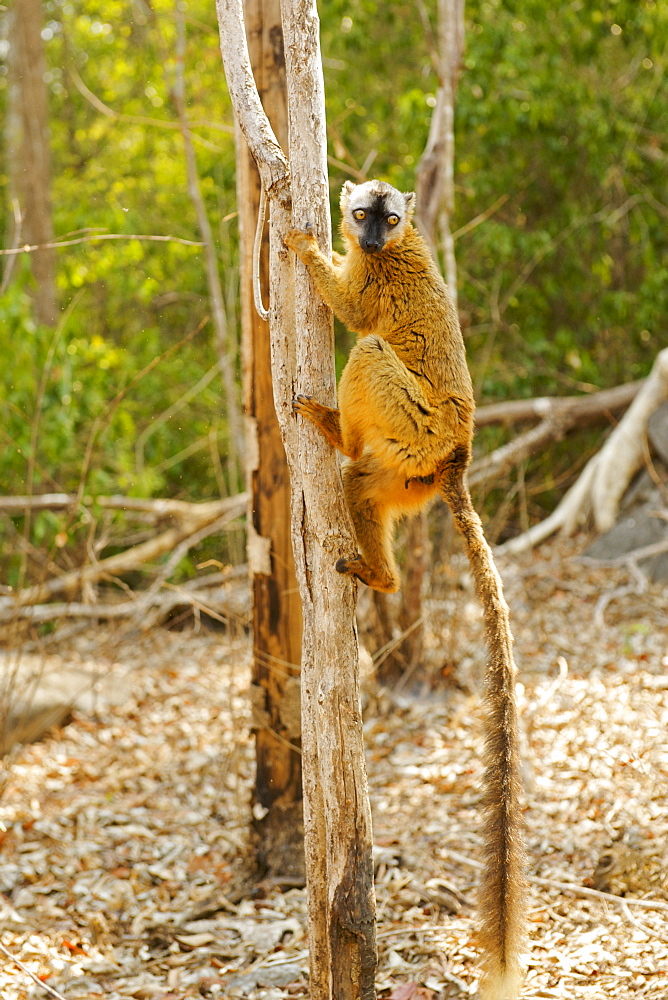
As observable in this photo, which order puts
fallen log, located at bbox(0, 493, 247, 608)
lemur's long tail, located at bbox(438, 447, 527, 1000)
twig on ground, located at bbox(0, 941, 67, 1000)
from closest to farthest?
1. lemur's long tail, located at bbox(438, 447, 527, 1000)
2. twig on ground, located at bbox(0, 941, 67, 1000)
3. fallen log, located at bbox(0, 493, 247, 608)

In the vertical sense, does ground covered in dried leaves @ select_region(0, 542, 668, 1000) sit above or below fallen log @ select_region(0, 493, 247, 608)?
below

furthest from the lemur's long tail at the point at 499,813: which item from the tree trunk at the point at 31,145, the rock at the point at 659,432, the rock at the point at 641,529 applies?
the tree trunk at the point at 31,145

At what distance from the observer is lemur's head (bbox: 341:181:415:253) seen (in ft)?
12.8

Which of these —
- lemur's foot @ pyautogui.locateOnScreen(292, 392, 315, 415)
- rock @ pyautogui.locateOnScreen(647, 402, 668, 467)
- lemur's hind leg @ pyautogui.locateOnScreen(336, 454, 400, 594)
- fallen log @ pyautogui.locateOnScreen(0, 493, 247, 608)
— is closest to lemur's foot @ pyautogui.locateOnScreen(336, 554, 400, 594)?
lemur's hind leg @ pyautogui.locateOnScreen(336, 454, 400, 594)

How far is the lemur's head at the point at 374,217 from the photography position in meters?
3.90

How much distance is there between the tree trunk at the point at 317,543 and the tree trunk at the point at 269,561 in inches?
48.9

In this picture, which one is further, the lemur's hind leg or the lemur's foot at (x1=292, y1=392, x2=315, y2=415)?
the lemur's hind leg

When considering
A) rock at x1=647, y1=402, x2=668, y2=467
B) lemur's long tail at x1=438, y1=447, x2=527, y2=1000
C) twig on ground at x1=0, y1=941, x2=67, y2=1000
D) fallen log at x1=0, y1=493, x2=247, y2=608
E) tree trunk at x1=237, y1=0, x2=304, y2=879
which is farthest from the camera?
rock at x1=647, y1=402, x2=668, y2=467

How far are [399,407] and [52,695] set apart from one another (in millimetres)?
4361

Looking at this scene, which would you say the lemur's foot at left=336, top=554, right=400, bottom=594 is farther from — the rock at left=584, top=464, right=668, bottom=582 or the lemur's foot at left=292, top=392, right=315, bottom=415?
the rock at left=584, top=464, right=668, bottom=582

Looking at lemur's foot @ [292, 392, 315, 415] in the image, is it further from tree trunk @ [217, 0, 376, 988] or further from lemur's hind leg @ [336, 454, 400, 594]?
lemur's hind leg @ [336, 454, 400, 594]

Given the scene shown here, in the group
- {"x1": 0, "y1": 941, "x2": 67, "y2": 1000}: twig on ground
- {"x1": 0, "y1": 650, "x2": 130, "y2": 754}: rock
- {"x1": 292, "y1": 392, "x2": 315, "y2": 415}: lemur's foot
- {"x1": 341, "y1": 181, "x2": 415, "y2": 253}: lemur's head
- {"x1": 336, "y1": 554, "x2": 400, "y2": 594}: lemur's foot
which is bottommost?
{"x1": 0, "y1": 941, "x2": 67, "y2": 1000}: twig on ground

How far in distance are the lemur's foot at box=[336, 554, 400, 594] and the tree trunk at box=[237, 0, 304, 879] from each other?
94cm

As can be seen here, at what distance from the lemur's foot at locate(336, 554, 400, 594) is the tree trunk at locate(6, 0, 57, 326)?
7907 mm
